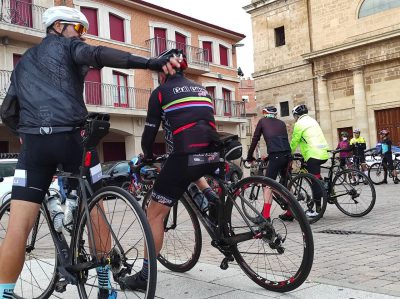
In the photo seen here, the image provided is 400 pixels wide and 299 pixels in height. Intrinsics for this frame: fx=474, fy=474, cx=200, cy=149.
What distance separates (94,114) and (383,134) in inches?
564

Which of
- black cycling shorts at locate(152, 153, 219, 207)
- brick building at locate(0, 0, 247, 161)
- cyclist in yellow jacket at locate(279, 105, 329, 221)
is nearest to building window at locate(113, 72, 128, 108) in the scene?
brick building at locate(0, 0, 247, 161)

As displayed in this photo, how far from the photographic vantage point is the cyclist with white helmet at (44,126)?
9.13 feet

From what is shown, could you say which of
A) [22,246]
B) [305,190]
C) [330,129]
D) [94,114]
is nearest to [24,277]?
[22,246]

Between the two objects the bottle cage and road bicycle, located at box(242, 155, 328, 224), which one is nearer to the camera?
the bottle cage

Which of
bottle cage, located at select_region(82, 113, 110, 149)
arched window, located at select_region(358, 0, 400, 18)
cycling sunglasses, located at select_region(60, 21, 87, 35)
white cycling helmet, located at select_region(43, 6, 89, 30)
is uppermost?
arched window, located at select_region(358, 0, 400, 18)

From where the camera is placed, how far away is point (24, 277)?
3754mm

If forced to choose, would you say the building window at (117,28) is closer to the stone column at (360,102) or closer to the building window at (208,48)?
the building window at (208,48)

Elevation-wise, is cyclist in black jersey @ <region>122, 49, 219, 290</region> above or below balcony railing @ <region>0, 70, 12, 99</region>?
below

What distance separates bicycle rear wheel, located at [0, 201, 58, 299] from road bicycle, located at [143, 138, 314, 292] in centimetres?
111

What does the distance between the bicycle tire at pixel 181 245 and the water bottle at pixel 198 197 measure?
6.2 inches

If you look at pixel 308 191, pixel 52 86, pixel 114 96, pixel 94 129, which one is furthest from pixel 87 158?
pixel 114 96

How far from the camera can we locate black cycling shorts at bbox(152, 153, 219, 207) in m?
3.40

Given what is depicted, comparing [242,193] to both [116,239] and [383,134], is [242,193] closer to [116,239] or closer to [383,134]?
[116,239]

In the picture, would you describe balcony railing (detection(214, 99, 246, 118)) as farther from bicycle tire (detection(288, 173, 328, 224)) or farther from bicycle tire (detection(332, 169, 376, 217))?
bicycle tire (detection(288, 173, 328, 224))
